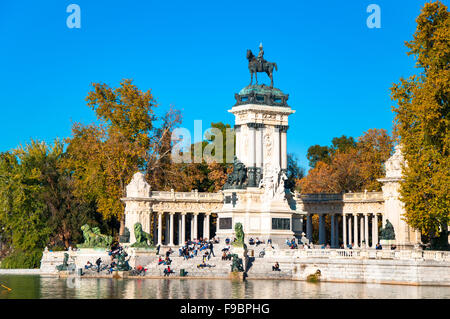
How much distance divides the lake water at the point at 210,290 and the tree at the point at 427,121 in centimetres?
748

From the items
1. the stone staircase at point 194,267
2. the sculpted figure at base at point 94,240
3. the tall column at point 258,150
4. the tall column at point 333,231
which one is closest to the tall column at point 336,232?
the tall column at point 333,231

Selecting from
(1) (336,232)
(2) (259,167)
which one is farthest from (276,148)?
(1) (336,232)

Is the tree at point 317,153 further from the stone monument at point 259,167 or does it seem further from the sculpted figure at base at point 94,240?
the sculpted figure at base at point 94,240

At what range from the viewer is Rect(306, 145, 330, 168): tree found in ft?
360

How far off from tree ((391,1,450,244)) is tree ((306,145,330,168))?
53.9 metres

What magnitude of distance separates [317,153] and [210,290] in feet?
219

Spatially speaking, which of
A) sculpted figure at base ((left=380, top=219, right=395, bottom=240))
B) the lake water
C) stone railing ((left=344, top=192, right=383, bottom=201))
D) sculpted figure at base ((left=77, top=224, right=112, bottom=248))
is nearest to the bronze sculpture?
stone railing ((left=344, top=192, right=383, bottom=201))

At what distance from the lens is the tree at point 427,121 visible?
172ft

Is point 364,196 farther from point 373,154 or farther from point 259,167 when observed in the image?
point 373,154

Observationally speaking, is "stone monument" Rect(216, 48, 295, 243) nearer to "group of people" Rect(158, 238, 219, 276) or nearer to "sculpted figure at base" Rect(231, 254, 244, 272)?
"group of people" Rect(158, 238, 219, 276)

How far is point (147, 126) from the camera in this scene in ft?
269

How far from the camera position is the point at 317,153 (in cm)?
11012

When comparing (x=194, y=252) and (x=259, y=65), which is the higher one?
(x=259, y=65)

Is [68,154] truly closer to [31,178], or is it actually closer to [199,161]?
[31,178]
